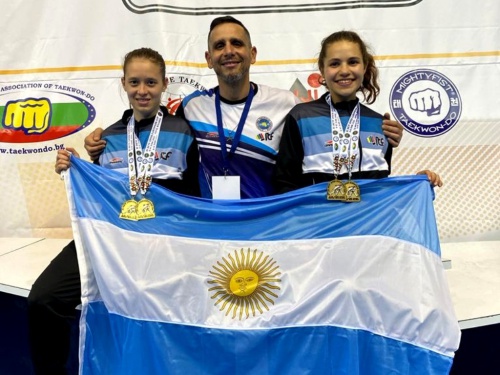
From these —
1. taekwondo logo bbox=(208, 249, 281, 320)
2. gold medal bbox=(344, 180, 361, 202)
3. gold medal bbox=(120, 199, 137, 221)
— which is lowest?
taekwondo logo bbox=(208, 249, 281, 320)

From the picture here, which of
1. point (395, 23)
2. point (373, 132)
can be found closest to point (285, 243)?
point (373, 132)

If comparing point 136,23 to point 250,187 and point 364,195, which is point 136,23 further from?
point 364,195

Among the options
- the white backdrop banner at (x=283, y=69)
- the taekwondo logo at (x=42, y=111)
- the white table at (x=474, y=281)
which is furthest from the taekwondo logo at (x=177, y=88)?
the white table at (x=474, y=281)

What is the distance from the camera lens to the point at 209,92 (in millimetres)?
2443

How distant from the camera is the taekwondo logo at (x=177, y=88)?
348cm

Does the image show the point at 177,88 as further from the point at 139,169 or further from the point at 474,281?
the point at 474,281

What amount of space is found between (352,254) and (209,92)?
103cm

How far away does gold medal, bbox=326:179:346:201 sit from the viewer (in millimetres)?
2070

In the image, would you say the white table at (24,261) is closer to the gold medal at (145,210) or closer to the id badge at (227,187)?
the gold medal at (145,210)

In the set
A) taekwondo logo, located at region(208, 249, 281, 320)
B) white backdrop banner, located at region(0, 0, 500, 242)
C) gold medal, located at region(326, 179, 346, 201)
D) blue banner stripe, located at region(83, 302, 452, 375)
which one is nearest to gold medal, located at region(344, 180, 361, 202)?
gold medal, located at region(326, 179, 346, 201)

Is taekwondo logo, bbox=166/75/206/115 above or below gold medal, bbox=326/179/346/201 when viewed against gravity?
above

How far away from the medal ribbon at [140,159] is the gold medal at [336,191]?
2.53ft

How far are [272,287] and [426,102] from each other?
2.02m

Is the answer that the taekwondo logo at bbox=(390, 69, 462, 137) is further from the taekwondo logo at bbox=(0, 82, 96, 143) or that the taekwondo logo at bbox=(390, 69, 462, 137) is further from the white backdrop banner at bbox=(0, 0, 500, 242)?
the taekwondo logo at bbox=(0, 82, 96, 143)
